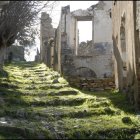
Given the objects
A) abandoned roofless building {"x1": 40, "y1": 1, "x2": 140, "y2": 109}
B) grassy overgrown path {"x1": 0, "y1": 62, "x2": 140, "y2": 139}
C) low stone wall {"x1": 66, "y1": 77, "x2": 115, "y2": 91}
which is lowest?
grassy overgrown path {"x1": 0, "y1": 62, "x2": 140, "y2": 139}

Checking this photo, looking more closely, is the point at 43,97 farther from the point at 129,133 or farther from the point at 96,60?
the point at 96,60

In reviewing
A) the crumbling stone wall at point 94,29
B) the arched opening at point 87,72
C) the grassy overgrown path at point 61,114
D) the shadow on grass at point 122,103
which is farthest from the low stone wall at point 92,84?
the crumbling stone wall at point 94,29

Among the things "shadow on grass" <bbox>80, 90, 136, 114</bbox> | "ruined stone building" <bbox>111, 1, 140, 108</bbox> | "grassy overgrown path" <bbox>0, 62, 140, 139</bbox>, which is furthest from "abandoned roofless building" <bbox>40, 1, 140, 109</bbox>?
"grassy overgrown path" <bbox>0, 62, 140, 139</bbox>

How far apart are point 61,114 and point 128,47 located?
3.57 metres

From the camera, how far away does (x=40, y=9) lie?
1373 cm

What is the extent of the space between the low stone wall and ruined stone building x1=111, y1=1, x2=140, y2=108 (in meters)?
0.49

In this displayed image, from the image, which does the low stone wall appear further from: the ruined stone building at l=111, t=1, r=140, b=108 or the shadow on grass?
the shadow on grass

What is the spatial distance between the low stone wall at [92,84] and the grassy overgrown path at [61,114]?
67cm

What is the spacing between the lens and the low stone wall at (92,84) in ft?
52.5

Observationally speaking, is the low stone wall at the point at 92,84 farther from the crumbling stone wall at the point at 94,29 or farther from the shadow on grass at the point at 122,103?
the crumbling stone wall at the point at 94,29

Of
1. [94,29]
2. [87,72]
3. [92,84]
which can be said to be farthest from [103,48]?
[92,84]

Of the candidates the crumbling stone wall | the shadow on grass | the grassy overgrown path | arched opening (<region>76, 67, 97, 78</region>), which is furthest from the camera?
the crumbling stone wall

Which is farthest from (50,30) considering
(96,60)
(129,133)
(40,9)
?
(129,133)

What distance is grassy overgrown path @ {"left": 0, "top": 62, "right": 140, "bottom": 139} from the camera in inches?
354
